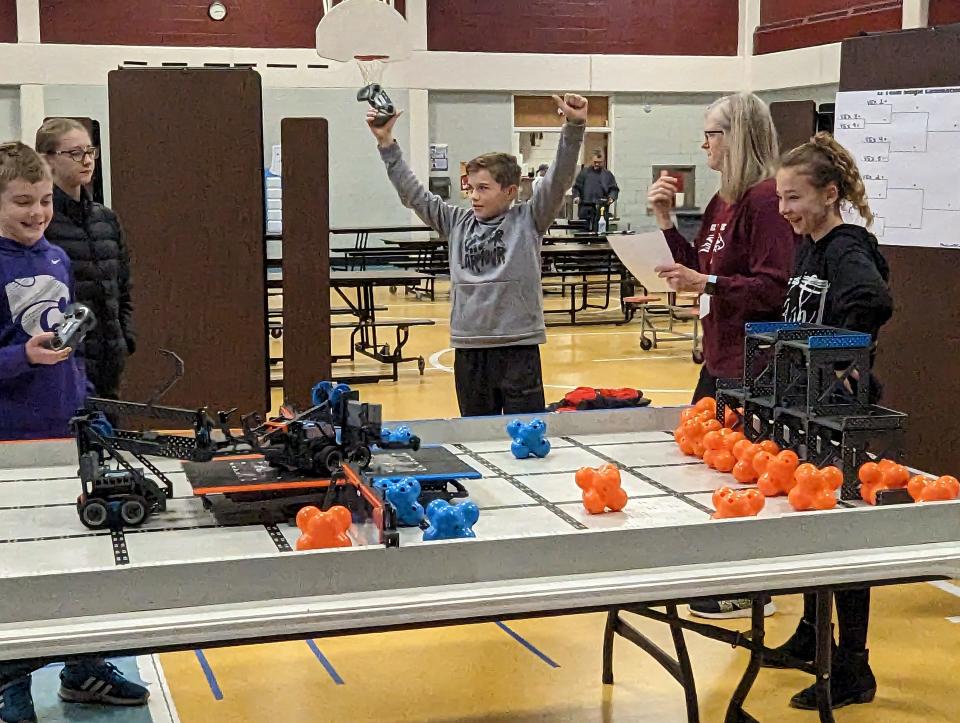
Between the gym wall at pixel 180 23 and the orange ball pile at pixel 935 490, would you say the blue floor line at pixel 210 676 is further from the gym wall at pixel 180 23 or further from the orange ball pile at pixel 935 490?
the gym wall at pixel 180 23

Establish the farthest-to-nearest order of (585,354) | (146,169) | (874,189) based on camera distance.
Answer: (585,354), (146,169), (874,189)

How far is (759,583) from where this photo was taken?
1.85 meters

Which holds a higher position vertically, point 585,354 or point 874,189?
point 874,189

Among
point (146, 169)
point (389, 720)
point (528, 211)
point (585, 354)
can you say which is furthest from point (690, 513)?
point (585, 354)

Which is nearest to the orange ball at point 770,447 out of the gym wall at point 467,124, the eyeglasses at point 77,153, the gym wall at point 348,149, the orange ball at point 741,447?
the orange ball at point 741,447

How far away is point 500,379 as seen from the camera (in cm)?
374

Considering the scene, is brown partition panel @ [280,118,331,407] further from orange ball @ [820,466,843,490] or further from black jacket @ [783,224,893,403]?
orange ball @ [820,466,843,490]

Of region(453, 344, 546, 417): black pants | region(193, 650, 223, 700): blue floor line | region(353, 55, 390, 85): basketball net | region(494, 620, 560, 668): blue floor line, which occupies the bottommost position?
region(494, 620, 560, 668): blue floor line

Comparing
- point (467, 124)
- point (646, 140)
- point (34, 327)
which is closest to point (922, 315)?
point (34, 327)

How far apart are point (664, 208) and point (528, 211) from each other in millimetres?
455

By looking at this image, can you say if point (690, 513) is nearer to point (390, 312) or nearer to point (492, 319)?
point (492, 319)

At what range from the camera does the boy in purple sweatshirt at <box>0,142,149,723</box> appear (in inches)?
112

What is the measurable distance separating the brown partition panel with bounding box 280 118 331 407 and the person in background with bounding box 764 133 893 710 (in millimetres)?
2982

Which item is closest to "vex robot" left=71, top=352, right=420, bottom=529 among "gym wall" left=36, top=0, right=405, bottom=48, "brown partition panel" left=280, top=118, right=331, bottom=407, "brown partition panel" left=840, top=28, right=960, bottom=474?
"brown partition panel" left=840, top=28, right=960, bottom=474
